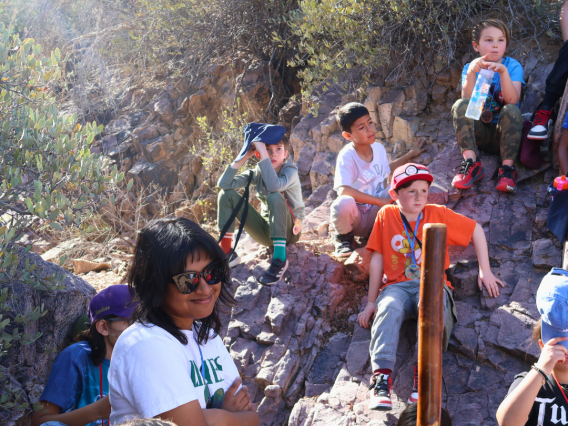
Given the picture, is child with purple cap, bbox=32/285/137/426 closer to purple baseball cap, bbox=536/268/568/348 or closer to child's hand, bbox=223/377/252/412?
child's hand, bbox=223/377/252/412

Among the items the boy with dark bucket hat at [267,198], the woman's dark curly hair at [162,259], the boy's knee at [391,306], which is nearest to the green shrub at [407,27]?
the boy with dark bucket hat at [267,198]

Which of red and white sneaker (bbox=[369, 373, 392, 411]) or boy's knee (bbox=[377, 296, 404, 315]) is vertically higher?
A: boy's knee (bbox=[377, 296, 404, 315])

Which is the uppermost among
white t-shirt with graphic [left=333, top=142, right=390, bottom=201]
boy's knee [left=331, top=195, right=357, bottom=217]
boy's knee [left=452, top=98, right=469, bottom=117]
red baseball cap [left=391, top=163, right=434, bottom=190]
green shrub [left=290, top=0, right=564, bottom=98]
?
green shrub [left=290, top=0, right=564, bottom=98]

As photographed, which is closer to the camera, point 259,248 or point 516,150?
point 516,150

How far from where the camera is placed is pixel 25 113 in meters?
3.33

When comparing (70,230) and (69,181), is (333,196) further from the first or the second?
(70,230)

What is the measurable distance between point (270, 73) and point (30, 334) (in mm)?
5370

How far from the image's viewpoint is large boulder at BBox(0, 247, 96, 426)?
296 centimetres

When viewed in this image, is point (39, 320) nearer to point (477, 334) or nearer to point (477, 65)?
point (477, 334)

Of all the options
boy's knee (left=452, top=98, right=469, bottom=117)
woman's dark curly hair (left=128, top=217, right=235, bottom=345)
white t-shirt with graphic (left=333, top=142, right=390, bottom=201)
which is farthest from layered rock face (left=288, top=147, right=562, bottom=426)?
woman's dark curly hair (left=128, top=217, right=235, bottom=345)

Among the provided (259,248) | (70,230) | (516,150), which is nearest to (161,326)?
(259,248)

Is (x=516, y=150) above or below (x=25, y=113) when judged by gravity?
below

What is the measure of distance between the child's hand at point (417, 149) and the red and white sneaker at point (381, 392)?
281 cm

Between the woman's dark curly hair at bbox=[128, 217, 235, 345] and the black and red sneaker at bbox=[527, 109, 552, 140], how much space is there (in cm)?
301
